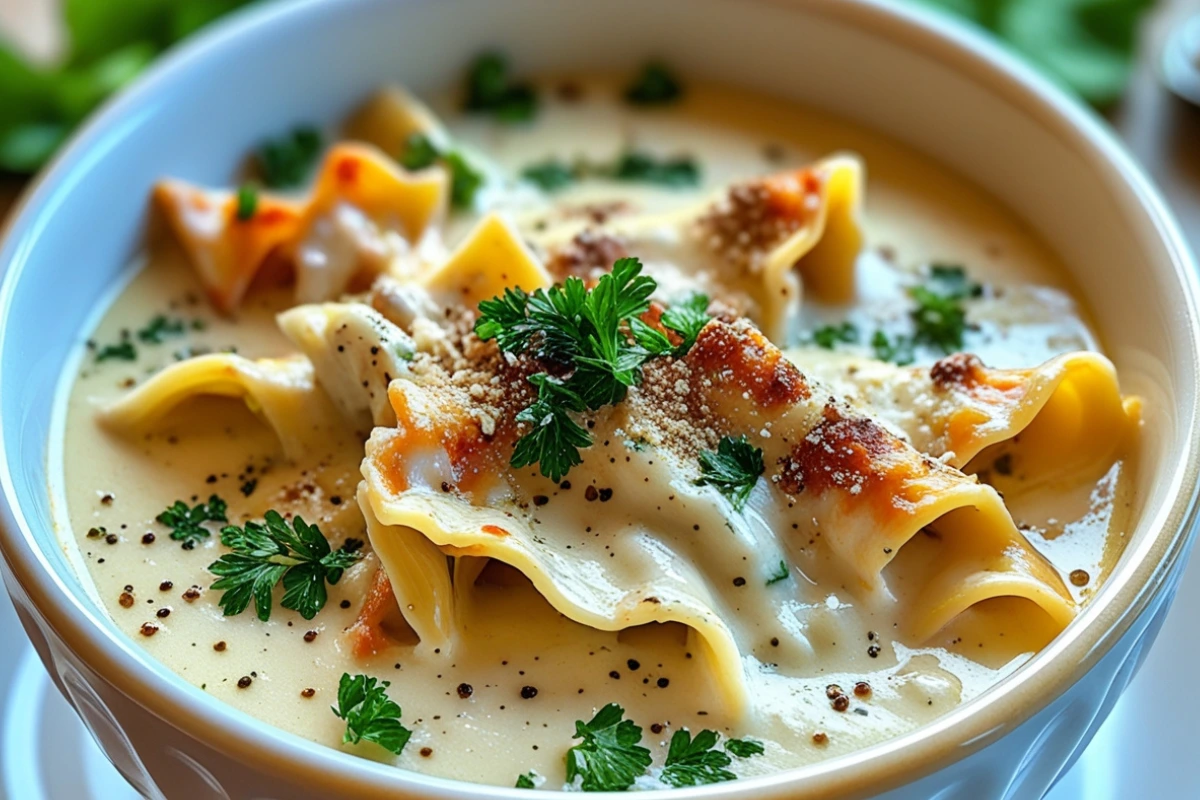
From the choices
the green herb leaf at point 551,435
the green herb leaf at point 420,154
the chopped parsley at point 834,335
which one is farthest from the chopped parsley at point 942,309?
the green herb leaf at point 420,154

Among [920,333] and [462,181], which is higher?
[920,333]

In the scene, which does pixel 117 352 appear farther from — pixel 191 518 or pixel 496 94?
pixel 496 94

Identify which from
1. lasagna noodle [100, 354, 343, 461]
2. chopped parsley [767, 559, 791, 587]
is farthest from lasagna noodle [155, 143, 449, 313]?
chopped parsley [767, 559, 791, 587]

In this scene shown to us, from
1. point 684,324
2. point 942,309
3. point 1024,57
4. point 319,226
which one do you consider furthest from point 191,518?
point 1024,57

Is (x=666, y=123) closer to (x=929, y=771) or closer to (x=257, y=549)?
(x=257, y=549)

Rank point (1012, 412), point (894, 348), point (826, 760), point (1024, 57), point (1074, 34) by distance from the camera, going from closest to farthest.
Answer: point (826, 760) → point (1012, 412) → point (894, 348) → point (1024, 57) → point (1074, 34)

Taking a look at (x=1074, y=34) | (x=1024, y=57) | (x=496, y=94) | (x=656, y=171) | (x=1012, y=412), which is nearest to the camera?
(x=1012, y=412)

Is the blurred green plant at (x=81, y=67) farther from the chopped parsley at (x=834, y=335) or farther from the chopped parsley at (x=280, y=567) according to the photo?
the chopped parsley at (x=834, y=335)

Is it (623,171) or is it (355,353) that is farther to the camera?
(623,171)
